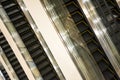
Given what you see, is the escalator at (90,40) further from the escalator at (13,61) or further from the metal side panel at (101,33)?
the escalator at (13,61)

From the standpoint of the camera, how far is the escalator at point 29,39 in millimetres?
5570

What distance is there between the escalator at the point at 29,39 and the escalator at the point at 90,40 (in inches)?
43.9

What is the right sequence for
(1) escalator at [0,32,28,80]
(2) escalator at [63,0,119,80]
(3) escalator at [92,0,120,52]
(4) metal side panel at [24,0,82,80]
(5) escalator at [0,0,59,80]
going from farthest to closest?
(1) escalator at [0,32,28,80], (5) escalator at [0,0,59,80], (3) escalator at [92,0,120,52], (2) escalator at [63,0,119,80], (4) metal side panel at [24,0,82,80]

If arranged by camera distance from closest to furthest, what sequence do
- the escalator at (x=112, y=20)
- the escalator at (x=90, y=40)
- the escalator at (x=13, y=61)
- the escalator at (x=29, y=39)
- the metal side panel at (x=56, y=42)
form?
the metal side panel at (x=56, y=42), the escalator at (x=90, y=40), the escalator at (x=112, y=20), the escalator at (x=29, y=39), the escalator at (x=13, y=61)

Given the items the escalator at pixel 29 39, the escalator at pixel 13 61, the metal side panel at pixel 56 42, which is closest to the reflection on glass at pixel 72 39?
the metal side panel at pixel 56 42

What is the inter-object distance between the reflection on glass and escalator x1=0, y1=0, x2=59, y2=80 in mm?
1057

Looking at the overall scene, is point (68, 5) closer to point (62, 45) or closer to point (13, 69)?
point (62, 45)

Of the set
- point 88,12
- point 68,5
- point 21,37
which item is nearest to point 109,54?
point 88,12

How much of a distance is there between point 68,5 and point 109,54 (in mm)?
1186

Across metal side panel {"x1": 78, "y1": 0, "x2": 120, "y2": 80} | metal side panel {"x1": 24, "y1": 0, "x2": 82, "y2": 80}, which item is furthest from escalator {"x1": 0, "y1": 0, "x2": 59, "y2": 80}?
metal side panel {"x1": 78, "y1": 0, "x2": 120, "y2": 80}

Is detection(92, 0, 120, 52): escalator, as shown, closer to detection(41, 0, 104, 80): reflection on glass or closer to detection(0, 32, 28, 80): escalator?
detection(41, 0, 104, 80): reflection on glass

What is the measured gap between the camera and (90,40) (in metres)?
4.88

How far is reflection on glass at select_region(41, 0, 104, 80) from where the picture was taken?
4.57 m

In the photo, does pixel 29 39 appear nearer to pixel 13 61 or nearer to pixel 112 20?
pixel 13 61
